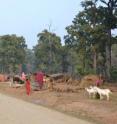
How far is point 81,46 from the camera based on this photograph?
59.7 m

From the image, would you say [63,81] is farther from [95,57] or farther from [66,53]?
[66,53]

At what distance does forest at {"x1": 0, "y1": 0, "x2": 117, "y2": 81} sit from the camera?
49656 mm

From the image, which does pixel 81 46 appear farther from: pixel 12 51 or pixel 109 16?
pixel 12 51

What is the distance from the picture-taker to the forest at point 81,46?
49656mm

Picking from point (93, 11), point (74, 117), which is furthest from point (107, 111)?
point (93, 11)

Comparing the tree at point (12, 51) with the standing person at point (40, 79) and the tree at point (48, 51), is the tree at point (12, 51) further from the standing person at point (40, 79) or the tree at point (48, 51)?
the standing person at point (40, 79)

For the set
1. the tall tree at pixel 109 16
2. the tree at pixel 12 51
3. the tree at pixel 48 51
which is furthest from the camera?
the tree at pixel 12 51

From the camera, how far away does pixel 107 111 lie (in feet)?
63.6

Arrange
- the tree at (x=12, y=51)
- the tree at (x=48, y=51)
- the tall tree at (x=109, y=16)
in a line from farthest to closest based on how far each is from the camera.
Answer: the tree at (x=12, y=51) → the tree at (x=48, y=51) → the tall tree at (x=109, y=16)

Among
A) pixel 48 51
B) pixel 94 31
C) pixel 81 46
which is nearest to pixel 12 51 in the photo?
pixel 48 51

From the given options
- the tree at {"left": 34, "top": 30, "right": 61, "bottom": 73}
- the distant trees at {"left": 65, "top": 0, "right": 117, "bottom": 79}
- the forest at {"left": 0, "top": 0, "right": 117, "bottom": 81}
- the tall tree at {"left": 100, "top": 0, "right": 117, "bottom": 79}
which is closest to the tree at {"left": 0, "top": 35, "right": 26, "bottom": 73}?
the forest at {"left": 0, "top": 0, "right": 117, "bottom": 81}

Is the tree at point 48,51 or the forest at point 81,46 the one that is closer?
the forest at point 81,46

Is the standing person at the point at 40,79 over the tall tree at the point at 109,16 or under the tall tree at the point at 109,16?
under

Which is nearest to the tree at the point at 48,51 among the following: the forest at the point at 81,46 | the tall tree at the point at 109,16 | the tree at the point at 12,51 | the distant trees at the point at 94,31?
the forest at the point at 81,46
